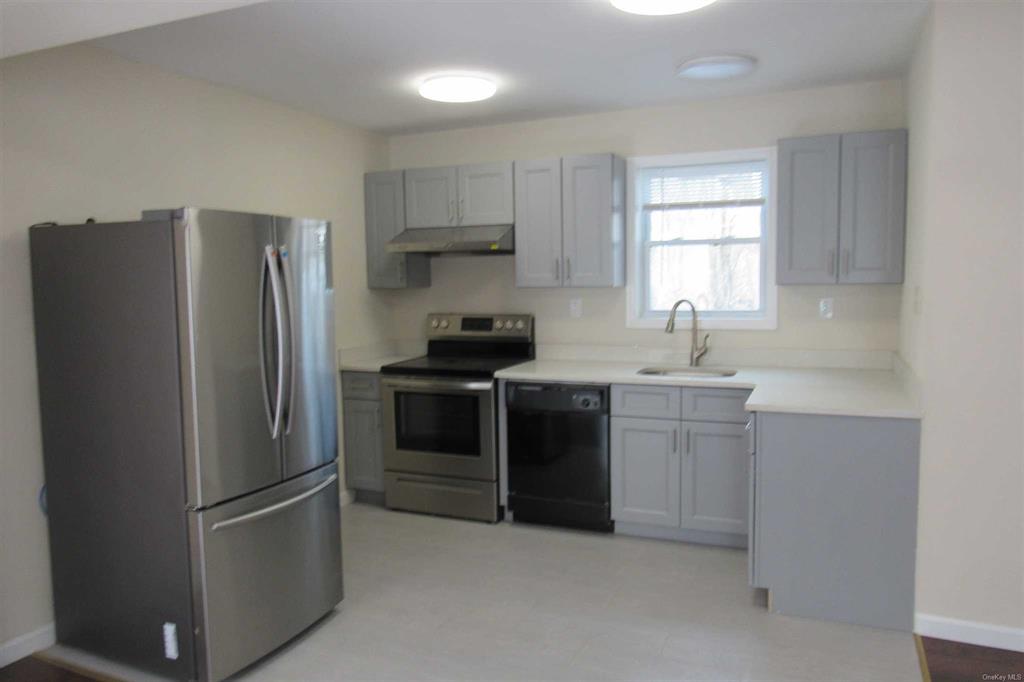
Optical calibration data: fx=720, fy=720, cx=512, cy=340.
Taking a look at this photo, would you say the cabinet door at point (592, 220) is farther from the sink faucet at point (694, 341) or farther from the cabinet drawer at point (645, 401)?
the cabinet drawer at point (645, 401)

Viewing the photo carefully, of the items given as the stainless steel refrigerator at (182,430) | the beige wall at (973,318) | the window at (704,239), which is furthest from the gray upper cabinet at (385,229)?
the beige wall at (973,318)

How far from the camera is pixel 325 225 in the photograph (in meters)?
2.95

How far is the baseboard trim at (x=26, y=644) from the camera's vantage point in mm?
2711

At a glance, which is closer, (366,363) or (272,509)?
(272,509)

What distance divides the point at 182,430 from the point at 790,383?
269 cm

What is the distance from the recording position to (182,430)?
2436 mm

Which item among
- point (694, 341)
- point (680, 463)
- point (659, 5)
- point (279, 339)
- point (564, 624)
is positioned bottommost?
point (564, 624)

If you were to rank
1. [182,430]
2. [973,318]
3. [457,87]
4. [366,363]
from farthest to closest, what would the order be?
[366,363]
[457,87]
[973,318]
[182,430]

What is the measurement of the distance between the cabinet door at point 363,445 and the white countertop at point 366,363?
21 centimetres

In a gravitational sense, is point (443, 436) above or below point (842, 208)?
below

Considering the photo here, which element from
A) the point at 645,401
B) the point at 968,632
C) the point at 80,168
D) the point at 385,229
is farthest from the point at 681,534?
the point at 80,168

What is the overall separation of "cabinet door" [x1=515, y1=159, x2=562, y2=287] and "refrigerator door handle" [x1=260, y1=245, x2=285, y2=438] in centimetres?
197

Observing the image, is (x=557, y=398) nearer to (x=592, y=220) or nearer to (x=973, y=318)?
(x=592, y=220)

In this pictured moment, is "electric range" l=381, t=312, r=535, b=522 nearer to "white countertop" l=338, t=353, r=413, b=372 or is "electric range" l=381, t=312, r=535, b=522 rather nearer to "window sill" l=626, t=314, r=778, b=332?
"white countertop" l=338, t=353, r=413, b=372
